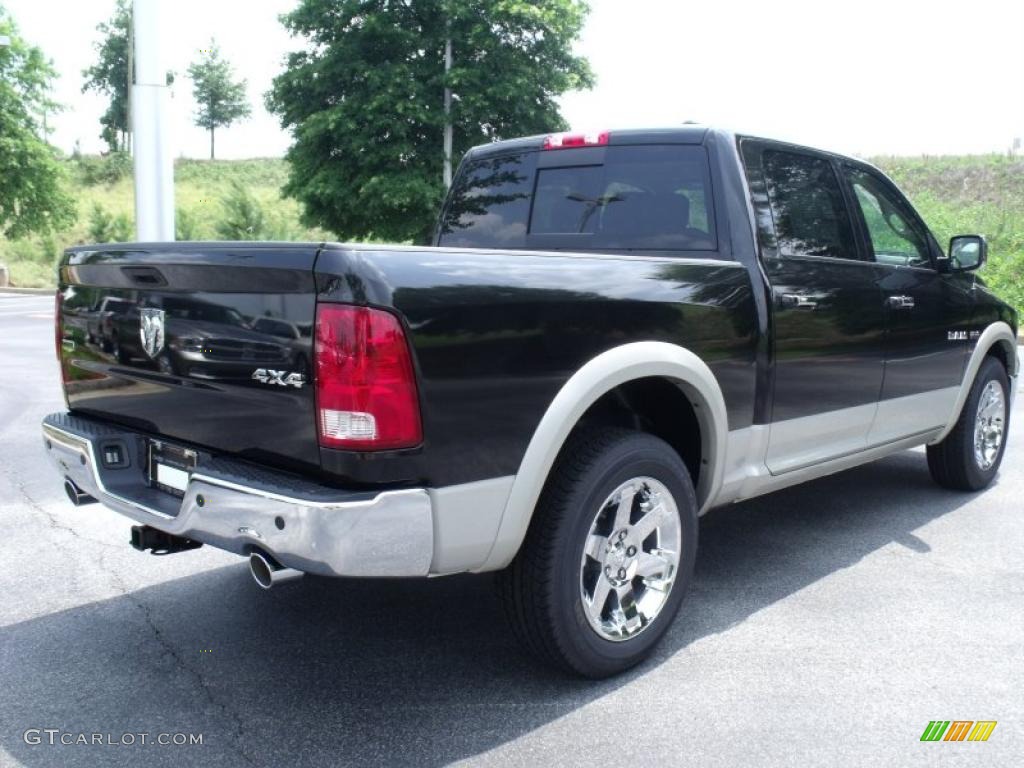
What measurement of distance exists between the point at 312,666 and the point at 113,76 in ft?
243

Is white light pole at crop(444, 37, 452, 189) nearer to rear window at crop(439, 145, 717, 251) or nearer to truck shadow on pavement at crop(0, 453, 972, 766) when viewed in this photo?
rear window at crop(439, 145, 717, 251)

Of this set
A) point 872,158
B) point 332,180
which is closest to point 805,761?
point 332,180

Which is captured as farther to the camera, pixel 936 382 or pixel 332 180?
pixel 332 180

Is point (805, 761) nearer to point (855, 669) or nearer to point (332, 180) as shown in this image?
point (855, 669)

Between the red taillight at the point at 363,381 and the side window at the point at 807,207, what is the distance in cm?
206

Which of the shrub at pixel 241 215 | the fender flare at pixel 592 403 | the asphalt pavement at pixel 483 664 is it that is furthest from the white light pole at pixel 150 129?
the shrub at pixel 241 215

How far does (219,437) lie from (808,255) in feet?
8.47

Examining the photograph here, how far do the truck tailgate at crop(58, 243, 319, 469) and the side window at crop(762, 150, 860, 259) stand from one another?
2.21 m

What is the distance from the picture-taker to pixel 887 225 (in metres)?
4.88

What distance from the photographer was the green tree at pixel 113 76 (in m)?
67.5

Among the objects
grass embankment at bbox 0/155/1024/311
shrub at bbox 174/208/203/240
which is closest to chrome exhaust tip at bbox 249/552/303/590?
grass embankment at bbox 0/155/1024/311

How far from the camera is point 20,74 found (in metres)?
36.7

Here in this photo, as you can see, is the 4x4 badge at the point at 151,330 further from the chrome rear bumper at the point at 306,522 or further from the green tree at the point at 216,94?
the green tree at the point at 216,94

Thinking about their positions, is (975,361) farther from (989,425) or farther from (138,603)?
(138,603)
